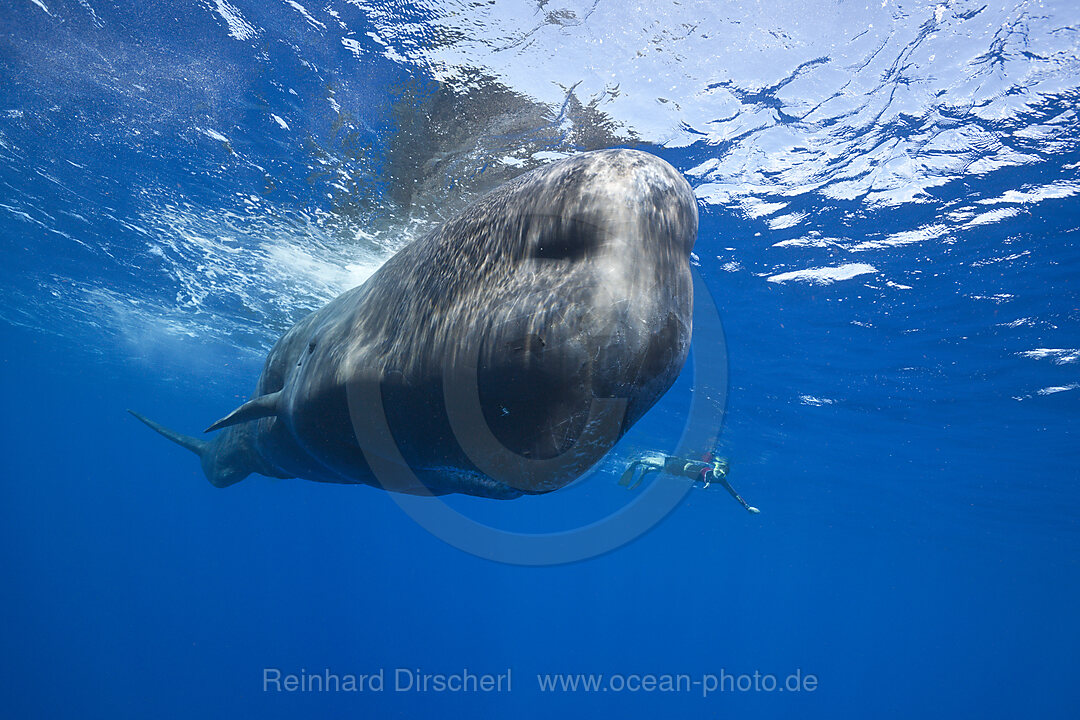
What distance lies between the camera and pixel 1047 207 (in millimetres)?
9219

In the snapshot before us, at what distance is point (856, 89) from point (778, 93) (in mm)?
1072

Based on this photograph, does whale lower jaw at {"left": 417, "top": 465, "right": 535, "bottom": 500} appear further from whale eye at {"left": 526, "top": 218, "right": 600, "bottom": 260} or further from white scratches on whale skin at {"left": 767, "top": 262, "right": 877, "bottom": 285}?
white scratches on whale skin at {"left": 767, "top": 262, "right": 877, "bottom": 285}

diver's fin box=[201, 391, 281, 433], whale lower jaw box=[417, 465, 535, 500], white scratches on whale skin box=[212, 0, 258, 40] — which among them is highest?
white scratches on whale skin box=[212, 0, 258, 40]

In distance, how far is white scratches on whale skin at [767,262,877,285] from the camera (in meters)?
11.4

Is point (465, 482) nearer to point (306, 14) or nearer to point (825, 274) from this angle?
point (306, 14)

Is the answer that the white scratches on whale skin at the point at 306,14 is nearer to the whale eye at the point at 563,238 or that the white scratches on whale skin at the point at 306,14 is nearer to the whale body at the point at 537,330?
the whale body at the point at 537,330

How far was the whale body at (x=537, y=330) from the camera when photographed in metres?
1.69

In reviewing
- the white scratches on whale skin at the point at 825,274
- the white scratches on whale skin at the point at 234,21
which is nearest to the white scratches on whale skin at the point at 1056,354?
the white scratches on whale skin at the point at 825,274

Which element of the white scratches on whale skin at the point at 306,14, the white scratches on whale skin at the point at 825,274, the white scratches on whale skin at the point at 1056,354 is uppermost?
the white scratches on whale skin at the point at 825,274

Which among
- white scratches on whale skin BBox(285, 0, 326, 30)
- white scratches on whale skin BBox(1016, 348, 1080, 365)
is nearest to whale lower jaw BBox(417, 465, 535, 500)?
white scratches on whale skin BBox(285, 0, 326, 30)

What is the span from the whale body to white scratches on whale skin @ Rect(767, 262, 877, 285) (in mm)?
11168

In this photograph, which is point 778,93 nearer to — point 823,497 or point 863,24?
point 863,24

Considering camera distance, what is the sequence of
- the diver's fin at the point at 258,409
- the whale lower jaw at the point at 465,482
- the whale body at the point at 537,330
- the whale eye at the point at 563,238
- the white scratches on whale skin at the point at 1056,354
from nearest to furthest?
the whale body at the point at 537,330, the whale eye at the point at 563,238, the whale lower jaw at the point at 465,482, the diver's fin at the point at 258,409, the white scratches on whale skin at the point at 1056,354

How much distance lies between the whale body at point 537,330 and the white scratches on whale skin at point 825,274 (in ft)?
36.6
